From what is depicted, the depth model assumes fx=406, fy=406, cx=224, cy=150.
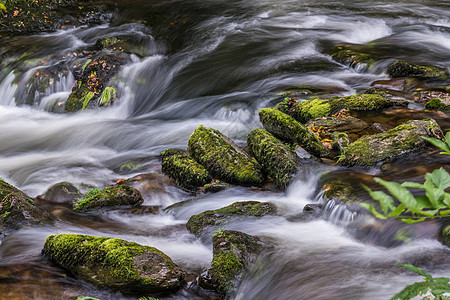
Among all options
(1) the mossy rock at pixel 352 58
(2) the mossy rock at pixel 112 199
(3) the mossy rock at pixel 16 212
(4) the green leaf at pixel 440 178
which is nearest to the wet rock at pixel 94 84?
(2) the mossy rock at pixel 112 199

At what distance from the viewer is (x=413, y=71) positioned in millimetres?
9555

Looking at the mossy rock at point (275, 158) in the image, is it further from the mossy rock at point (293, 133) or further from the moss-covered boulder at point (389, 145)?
the moss-covered boulder at point (389, 145)

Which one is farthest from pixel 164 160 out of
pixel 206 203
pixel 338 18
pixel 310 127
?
pixel 338 18

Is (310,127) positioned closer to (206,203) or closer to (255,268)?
(206,203)

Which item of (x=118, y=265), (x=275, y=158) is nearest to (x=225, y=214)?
(x=275, y=158)

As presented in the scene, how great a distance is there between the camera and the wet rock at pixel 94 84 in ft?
35.0

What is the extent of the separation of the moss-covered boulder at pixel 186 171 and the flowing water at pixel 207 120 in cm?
28

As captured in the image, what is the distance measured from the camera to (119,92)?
11.0m

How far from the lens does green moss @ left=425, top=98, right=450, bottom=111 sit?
7.88 meters

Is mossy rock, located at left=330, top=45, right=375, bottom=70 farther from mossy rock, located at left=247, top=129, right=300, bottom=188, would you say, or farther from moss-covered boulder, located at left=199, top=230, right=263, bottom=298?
moss-covered boulder, located at left=199, top=230, right=263, bottom=298

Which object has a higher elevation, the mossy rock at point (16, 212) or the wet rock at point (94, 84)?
the wet rock at point (94, 84)

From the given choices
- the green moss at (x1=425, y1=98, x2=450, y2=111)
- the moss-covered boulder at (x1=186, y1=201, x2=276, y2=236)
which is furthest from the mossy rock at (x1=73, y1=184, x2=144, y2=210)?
the green moss at (x1=425, y1=98, x2=450, y2=111)

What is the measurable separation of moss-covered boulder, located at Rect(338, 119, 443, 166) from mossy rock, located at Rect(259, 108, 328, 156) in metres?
0.57

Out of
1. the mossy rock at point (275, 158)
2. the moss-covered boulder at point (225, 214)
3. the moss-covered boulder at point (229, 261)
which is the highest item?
the mossy rock at point (275, 158)
